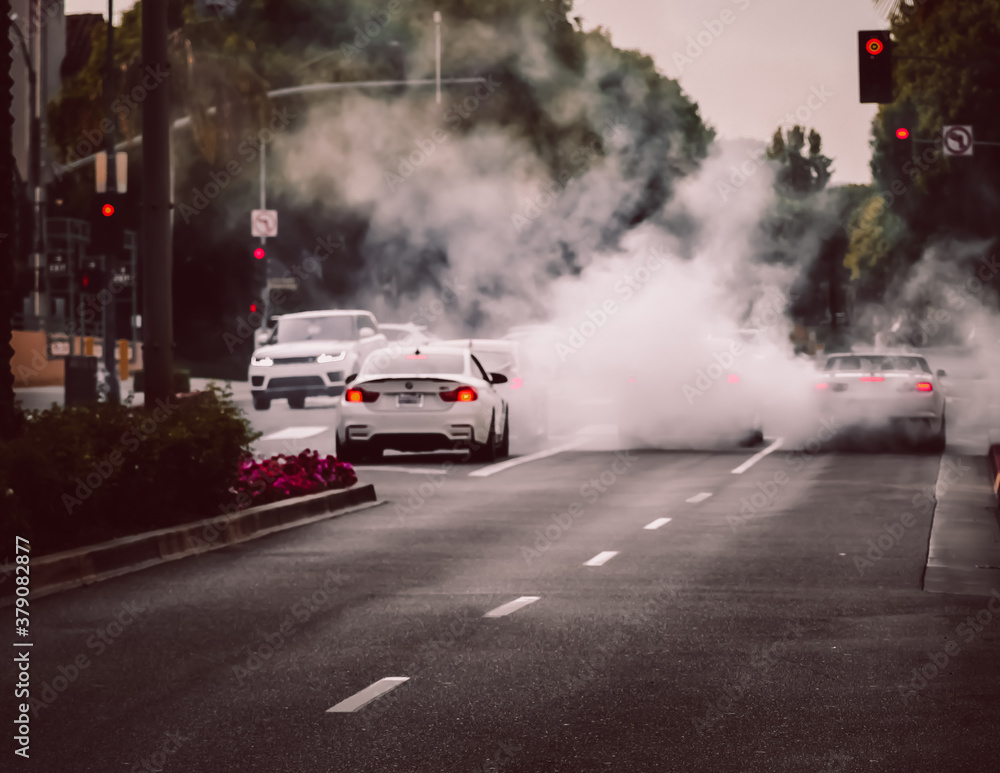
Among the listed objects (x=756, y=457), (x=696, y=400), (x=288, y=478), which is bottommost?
(x=756, y=457)

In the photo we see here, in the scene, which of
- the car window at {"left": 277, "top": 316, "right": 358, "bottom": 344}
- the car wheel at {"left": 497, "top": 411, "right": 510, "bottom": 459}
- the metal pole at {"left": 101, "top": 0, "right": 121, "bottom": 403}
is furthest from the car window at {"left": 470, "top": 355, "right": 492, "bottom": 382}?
the car window at {"left": 277, "top": 316, "right": 358, "bottom": 344}

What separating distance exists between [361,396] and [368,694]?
47.8 ft

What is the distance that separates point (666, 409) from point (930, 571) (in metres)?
14.3

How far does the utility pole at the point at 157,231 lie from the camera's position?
15.2 meters

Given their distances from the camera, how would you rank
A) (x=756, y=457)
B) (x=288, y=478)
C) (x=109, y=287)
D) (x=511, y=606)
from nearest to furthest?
(x=511, y=606)
(x=288, y=478)
(x=756, y=457)
(x=109, y=287)

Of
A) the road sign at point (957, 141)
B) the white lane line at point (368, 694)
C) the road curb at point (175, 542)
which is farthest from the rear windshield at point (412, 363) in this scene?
the road sign at point (957, 141)

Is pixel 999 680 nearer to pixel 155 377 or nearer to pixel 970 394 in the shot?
pixel 155 377

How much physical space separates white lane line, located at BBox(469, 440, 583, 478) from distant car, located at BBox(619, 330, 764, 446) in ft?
3.20

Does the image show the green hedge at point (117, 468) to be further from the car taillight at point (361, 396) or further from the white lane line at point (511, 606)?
the car taillight at point (361, 396)

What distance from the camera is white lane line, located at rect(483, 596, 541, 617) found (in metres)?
10.2

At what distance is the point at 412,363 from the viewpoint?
2350 cm

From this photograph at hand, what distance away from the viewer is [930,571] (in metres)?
12.2

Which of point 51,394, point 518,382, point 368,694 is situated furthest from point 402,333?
point 368,694

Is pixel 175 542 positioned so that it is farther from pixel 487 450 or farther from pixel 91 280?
pixel 91 280
